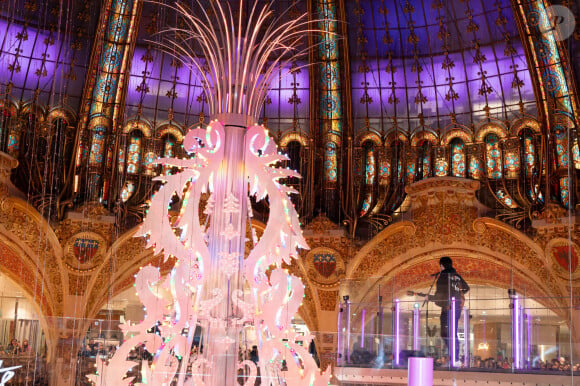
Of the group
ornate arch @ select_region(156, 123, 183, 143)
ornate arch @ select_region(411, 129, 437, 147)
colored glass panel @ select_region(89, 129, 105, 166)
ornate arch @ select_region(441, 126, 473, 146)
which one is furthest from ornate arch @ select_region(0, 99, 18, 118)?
ornate arch @ select_region(441, 126, 473, 146)

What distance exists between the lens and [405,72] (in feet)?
57.4

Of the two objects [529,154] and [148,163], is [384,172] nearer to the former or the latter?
[529,154]

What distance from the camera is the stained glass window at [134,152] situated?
58.1ft

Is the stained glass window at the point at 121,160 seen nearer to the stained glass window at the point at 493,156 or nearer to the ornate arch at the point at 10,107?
the ornate arch at the point at 10,107

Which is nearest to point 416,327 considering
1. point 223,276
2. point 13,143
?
point 223,276

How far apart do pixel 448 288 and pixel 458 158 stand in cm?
726

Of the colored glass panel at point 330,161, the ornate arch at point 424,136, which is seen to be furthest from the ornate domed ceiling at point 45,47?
the ornate arch at point 424,136

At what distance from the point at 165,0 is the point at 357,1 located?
15.1 feet

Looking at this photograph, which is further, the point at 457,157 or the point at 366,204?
the point at 366,204

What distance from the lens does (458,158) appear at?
17.2 m

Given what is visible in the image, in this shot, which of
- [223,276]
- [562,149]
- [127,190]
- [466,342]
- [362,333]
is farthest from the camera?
[127,190]

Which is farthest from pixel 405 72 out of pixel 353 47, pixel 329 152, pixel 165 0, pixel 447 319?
pixel 447 319

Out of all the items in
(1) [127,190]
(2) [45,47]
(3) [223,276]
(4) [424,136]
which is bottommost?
(3) [223,276]

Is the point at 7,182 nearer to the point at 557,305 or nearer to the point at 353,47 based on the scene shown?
the point at 353,47
